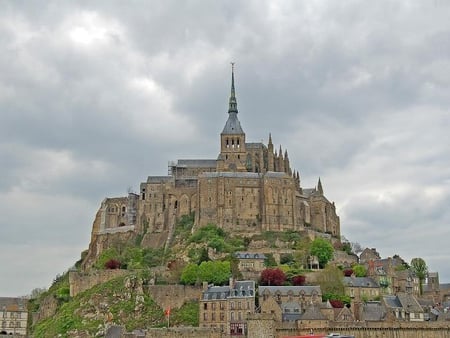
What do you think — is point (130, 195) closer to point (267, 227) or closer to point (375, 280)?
point (267, 227)

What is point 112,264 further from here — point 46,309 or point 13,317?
point 13,317

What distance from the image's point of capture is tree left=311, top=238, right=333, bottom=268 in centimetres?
8950

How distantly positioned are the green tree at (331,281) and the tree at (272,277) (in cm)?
454

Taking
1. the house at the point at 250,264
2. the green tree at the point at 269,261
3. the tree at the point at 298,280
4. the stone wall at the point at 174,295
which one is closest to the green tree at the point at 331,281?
the tree at the point at 298,280

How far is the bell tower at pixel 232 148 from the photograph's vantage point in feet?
354

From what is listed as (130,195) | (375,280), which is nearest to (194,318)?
(375,280)

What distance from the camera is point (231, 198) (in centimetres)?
10044

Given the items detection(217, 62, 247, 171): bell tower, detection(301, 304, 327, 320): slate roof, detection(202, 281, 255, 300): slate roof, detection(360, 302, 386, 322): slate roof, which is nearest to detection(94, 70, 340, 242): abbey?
detection(217, 62, 247, 171): bell tower

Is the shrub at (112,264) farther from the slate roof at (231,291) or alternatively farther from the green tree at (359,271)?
the green tree at (359,271)

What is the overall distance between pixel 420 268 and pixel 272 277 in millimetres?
27204

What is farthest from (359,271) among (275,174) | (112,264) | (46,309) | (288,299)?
(46,309)

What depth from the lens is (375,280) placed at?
81.9m

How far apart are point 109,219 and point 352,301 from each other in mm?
50167

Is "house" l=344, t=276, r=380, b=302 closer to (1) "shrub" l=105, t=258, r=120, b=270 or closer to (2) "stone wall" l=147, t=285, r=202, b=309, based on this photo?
(2) "stone wall" l=147, t=285, r=202, b=309
